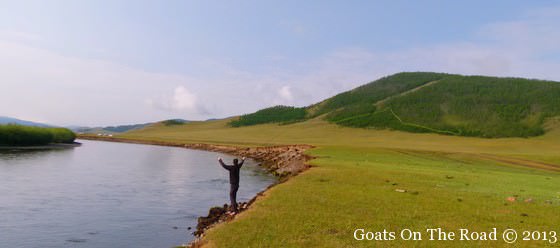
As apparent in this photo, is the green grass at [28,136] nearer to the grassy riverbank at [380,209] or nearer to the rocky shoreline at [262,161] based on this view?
the rocky shoreline at [262,161]

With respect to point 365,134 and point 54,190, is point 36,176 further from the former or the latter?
point 365,134

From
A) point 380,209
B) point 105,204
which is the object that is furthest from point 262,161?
point 380,209

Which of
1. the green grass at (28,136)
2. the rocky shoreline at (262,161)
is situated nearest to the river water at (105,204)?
the rocky shoreline at (262,161)

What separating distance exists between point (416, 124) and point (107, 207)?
177m

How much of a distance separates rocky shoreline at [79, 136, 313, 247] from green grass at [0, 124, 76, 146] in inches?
1228

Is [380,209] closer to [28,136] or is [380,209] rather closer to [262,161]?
[262,161]

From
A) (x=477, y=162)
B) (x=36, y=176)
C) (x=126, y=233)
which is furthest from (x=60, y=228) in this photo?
(x=477, y=162)

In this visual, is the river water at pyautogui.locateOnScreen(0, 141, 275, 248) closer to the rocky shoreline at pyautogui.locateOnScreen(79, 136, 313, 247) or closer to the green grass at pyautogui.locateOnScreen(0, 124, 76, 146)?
the rocky shoreline at pyautogui.locateOnScreen(79, 136, 313, 247)

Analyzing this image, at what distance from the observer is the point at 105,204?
106 ft

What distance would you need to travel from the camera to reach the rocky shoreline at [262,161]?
24030mm

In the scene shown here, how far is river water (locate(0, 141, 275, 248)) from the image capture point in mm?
22641

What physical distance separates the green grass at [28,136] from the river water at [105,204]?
5264cm

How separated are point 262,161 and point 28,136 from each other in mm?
65168

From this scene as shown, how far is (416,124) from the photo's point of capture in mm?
193500
